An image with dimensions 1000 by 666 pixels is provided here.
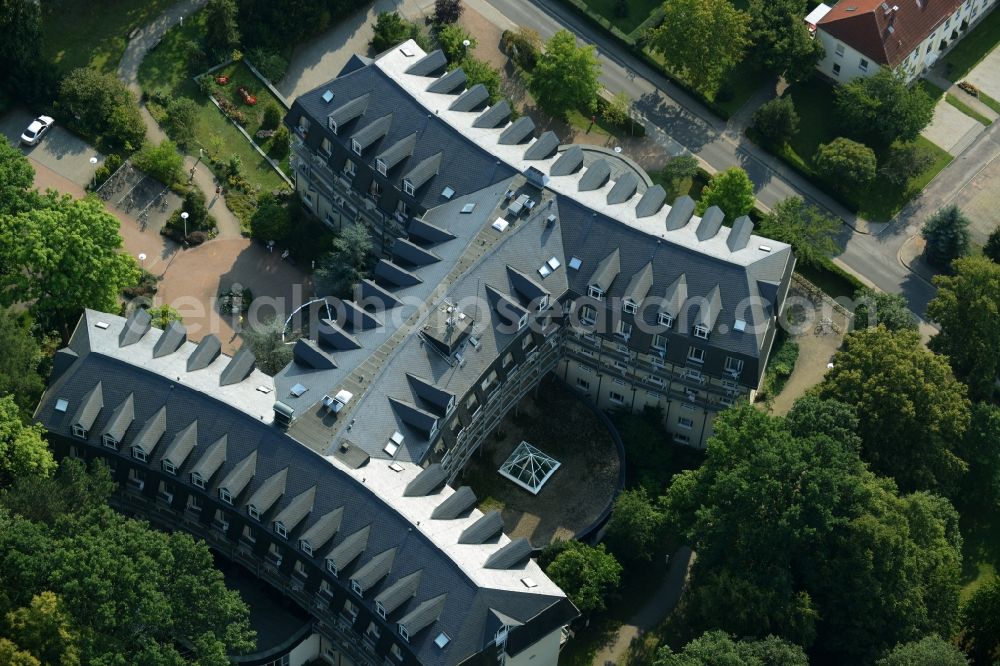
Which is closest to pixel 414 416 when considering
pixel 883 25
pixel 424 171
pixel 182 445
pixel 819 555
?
pixel 182 445

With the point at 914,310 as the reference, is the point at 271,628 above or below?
below

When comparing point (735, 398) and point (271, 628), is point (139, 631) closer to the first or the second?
point (271, 628)


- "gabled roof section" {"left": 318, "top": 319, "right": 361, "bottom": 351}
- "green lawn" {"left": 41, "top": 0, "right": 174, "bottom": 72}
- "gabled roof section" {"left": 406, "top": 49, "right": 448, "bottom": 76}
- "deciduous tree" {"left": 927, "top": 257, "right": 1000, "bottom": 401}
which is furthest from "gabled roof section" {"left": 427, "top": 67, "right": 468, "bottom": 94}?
"deciduous tree" {"left": 927, "top": 257, "right": 1000, "bottom": 401}

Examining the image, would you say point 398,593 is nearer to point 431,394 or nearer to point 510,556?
point 510,556

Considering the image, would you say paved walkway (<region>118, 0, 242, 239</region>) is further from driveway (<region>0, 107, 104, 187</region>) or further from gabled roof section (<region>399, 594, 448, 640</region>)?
gabled roof section (<region>399, 594, 448, 640</region>)

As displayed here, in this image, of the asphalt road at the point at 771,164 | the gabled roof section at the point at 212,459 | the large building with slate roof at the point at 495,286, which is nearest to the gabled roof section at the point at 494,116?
the large building with slate roof at the point at 495,286

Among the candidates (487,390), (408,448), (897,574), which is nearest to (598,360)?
(487,390)

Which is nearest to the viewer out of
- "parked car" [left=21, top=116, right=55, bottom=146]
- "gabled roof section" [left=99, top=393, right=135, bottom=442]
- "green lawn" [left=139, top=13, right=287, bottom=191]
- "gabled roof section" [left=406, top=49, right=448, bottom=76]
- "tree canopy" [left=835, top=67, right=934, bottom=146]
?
"gabled roof section" [left=99, top=393, right=135, bottom=442]
